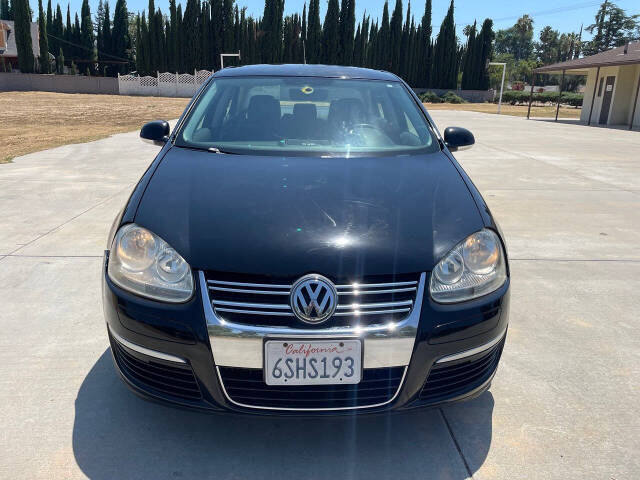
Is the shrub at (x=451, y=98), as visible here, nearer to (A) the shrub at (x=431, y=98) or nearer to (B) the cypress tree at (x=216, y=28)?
(A) the shrub at (x=431, y=98)

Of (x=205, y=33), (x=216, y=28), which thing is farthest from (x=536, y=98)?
(x=205, y=33)

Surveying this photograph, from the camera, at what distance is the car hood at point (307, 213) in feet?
6.17

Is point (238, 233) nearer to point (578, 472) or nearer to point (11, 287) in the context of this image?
point (578, 472)

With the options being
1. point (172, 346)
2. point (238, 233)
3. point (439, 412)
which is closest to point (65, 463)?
point (172, 346)

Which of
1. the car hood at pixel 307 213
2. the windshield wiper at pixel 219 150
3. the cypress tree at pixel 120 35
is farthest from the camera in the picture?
the cypress tree at pixel 120 35

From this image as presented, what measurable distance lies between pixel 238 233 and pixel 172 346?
0.47 meters

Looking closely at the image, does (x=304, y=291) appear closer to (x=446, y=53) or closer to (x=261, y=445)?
(x=261, y=445)

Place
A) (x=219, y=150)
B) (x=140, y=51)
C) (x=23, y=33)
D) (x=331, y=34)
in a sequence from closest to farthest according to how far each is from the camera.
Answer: (x=219, y=150), (x=23, y=33), (x=140, y=51), (x=331, y=34)

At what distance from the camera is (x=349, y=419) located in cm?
193

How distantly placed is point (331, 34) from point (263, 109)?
1961 inches

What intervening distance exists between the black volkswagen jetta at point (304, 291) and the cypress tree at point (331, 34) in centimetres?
4956

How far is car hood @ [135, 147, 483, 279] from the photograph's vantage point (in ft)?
6.17

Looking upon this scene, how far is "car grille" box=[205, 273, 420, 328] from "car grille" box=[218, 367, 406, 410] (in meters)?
0.19

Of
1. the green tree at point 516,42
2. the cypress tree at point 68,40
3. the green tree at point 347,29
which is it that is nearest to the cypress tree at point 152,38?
the cypress tree at point 68,40
